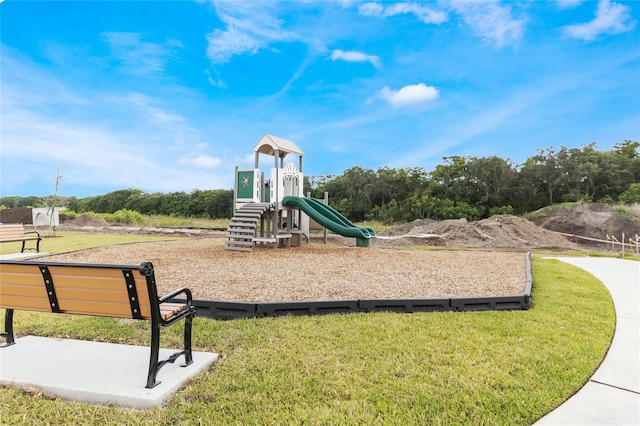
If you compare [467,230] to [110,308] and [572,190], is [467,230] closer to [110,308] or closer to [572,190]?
[572,190]

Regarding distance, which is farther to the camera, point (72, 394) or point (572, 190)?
point (572, 190)

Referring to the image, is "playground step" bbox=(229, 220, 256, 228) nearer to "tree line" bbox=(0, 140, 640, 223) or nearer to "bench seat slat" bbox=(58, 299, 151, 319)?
"bench seat slat" bbox=(58, 299, 151, 319)

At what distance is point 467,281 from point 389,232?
15.5 meters

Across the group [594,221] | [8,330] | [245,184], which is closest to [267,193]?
[245,184]

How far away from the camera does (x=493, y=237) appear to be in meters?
16.8

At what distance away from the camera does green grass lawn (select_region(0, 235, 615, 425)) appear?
7.44 ft

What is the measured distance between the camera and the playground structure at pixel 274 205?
10578 mm

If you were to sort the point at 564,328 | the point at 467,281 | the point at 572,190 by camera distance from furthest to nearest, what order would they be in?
1. the point at 572,190
2. the point at 467,281
3. the point at 564,328

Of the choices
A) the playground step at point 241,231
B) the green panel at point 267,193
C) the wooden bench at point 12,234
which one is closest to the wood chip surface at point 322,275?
the playground step at point 241,231

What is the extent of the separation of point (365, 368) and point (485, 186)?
29043 millimetres

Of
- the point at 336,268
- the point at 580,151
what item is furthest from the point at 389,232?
the point at 580,151

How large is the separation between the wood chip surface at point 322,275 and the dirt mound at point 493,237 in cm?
720

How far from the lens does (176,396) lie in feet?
8.14

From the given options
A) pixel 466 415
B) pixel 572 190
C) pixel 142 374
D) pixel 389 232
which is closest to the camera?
pixel 466 415
